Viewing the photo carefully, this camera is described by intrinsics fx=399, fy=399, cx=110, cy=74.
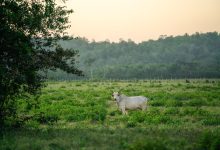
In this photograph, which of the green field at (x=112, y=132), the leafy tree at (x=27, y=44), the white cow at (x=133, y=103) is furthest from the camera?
the white cow at (x=133, y=103)

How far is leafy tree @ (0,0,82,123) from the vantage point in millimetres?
14641

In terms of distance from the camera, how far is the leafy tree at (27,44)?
48.0 ft

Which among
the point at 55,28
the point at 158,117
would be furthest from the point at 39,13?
the point at 158,117

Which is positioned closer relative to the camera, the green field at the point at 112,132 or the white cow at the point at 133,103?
the green field at the point at 112,132

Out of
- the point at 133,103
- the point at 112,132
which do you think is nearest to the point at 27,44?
the point at 112,132

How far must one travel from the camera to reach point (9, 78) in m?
14.3

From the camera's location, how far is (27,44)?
1474cm

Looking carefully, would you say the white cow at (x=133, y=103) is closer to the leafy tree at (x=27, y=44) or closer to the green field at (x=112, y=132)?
the green field at (x=112, y=132)

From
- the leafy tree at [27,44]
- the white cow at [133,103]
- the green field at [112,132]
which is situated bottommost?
the green field at [112,132]

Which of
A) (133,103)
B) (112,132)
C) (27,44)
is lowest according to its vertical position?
(112,132)

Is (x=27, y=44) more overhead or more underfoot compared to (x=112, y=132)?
more overhead

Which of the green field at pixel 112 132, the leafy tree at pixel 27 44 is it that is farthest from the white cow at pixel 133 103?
the leafy tree at pixel 27 44

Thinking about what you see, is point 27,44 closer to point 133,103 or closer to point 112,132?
point 112,132

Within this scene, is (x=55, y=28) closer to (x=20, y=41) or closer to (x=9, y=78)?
(x=20, y=41)
